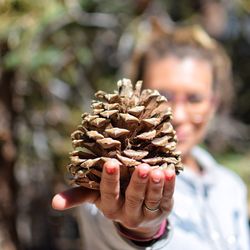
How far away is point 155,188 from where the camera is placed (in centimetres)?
78

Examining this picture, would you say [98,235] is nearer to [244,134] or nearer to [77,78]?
[77,78]

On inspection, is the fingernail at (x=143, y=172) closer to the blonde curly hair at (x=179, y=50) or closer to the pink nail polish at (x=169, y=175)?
the pink nail polish at (x=169, y=175)

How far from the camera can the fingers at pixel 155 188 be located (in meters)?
0.77

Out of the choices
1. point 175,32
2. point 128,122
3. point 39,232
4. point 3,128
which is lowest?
point 39,232

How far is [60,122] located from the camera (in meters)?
2.50

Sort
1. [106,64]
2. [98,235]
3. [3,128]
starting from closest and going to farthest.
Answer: [98,235] < [3,128] < [106,64]

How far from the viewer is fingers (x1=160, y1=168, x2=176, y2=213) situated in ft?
2.56

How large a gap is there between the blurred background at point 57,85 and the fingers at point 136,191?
115cm

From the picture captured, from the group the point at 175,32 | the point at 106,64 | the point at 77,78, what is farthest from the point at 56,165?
the point at 175,32

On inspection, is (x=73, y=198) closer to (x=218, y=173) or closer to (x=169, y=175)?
(x=169, y=175)

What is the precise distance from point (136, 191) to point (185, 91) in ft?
2.49

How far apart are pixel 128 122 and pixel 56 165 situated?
1712 millimetres

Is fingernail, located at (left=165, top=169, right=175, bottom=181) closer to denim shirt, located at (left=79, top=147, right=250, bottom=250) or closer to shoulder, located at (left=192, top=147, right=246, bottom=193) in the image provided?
denim shirt, located at (left=79, top=147, right=250, bottom=250)

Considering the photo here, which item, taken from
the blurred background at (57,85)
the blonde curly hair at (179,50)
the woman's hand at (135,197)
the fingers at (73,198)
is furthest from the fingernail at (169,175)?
the blurred background at (57,85)
